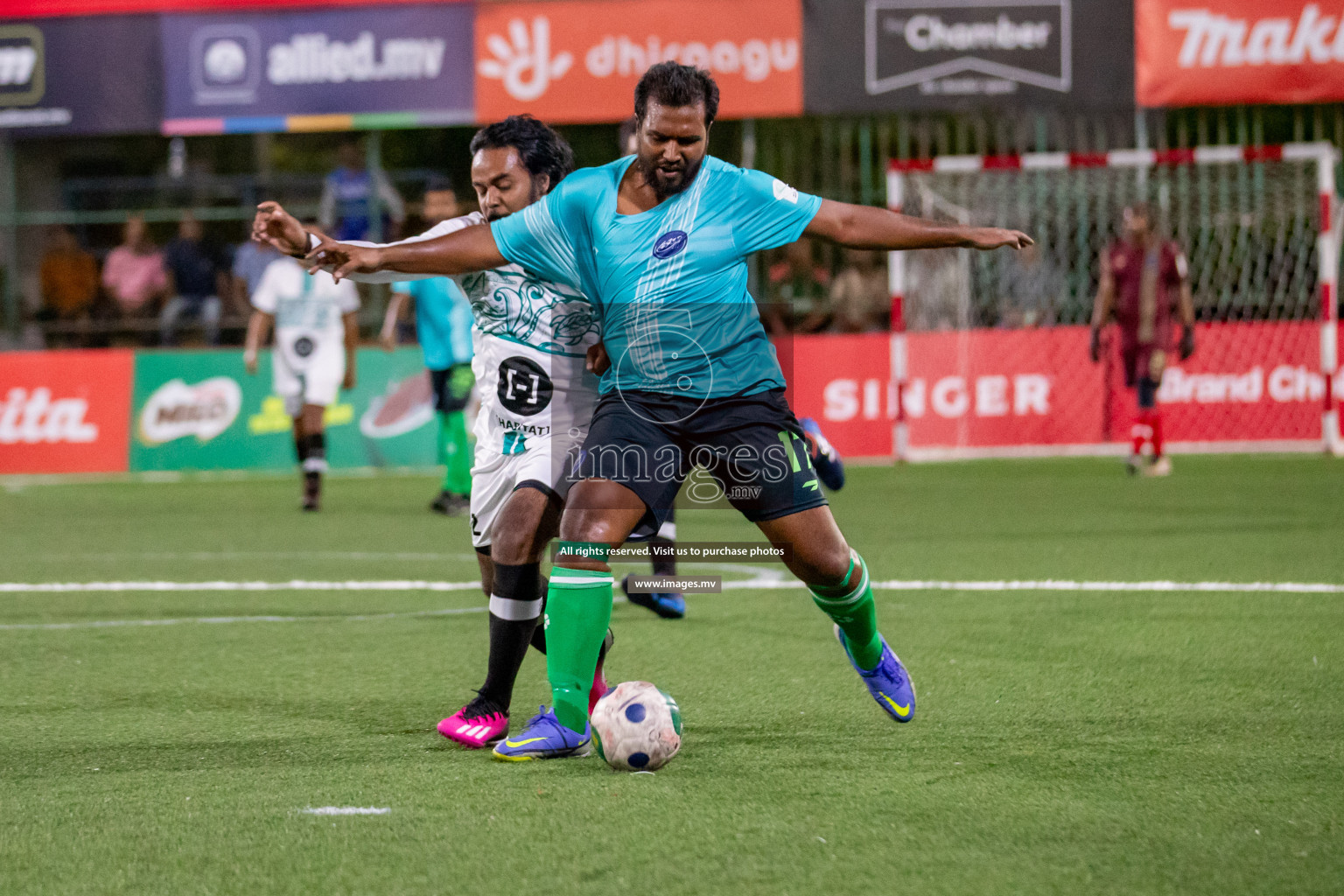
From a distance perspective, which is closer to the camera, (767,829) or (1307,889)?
(1307,889)

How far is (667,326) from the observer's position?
4555 mm

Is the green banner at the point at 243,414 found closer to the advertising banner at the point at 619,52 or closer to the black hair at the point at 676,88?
the advertising banner at the point at 619,52

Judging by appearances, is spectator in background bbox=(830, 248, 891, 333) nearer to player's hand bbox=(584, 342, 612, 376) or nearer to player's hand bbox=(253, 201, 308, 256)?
player's hand bbox=(584, 342, 612, 376)

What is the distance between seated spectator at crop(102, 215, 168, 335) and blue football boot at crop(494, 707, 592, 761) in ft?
46.4

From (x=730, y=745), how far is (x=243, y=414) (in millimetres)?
11800

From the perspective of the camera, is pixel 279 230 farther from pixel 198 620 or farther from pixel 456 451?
pixel 456 451

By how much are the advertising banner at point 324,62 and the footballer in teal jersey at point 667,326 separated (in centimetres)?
1214

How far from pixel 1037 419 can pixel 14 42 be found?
35.9ft

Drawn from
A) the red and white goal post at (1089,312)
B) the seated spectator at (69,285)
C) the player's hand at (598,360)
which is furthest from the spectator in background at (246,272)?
the player's hand at (598,360)

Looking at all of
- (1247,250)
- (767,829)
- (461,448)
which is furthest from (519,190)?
(1247,250)

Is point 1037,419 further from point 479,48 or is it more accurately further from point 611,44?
point 479,48

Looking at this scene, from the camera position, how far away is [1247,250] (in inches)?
617

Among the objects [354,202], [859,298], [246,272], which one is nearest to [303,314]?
[354,202]

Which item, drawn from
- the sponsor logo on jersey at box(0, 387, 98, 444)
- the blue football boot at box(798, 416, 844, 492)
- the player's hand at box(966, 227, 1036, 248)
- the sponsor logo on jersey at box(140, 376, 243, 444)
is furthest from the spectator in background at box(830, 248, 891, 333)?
the player's hand at box(966, 227, 1036, 248)
